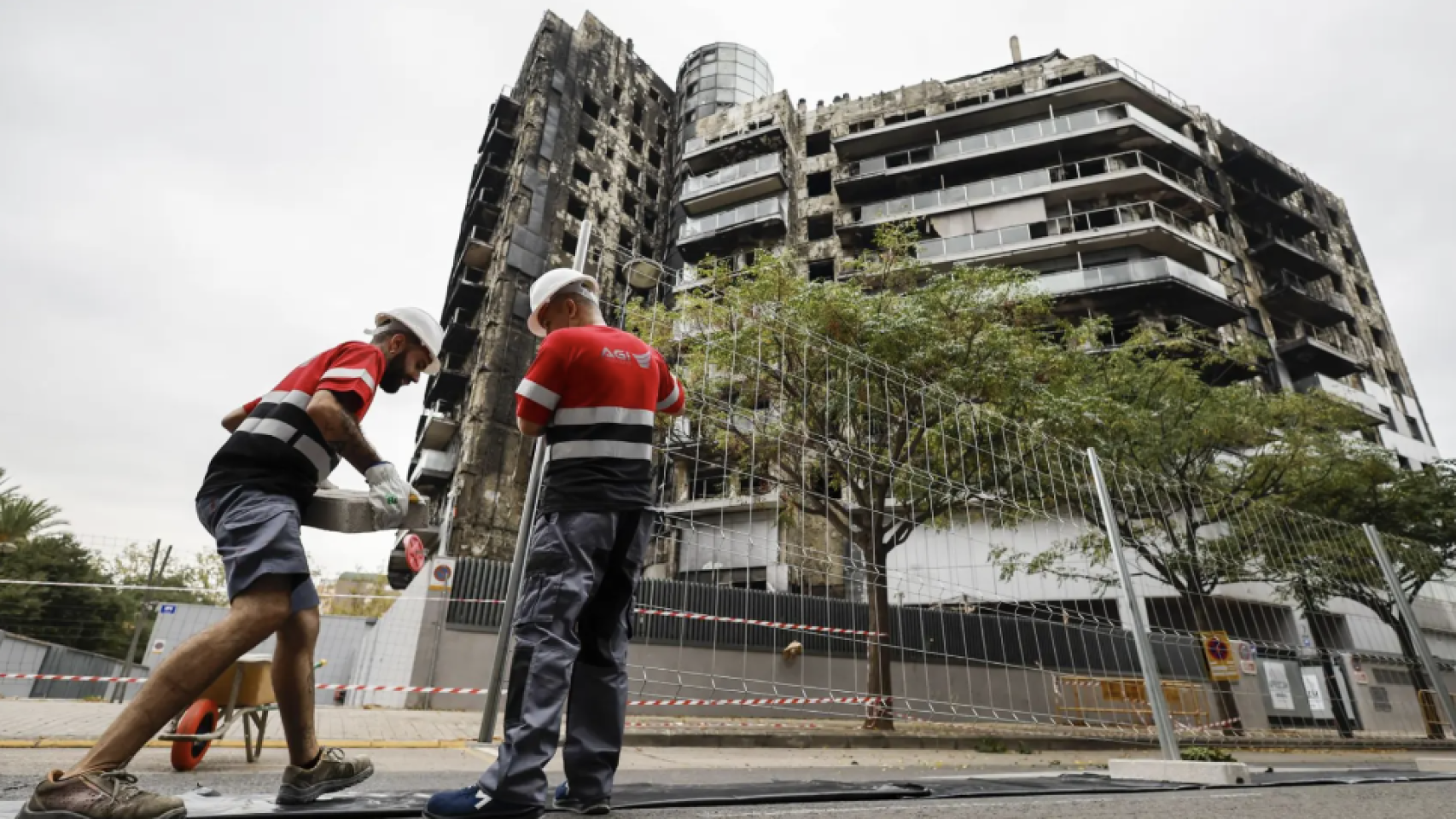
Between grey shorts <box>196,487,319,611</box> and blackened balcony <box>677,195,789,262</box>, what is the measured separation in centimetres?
2938

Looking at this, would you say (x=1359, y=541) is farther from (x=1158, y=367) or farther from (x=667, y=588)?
(x=667, y=588)

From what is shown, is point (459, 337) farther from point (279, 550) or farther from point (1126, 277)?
point (279, 550)

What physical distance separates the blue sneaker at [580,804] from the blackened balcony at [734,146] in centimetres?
3371

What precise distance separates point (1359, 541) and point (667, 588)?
1050cm

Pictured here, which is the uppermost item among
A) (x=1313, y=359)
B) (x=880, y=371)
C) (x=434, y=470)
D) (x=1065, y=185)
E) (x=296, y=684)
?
(x=1065, y=185)

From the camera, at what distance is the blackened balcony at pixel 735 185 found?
3177cm

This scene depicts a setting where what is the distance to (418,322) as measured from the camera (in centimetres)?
249

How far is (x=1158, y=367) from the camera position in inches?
533

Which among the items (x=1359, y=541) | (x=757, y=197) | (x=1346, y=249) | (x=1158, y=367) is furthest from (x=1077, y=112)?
(x=1359, y=541)

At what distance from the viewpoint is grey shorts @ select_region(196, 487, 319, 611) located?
6.33 ft

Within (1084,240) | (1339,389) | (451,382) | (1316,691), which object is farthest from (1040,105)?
(451,382)

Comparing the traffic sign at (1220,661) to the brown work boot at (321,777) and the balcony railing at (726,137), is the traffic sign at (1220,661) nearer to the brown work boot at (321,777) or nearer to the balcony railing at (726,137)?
the brown work boot at (321,777)

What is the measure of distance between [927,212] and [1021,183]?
388 centimetres

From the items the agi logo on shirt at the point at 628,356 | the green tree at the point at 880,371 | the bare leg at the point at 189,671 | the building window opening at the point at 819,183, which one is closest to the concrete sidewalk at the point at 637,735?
the green tree at the point at 880,371
